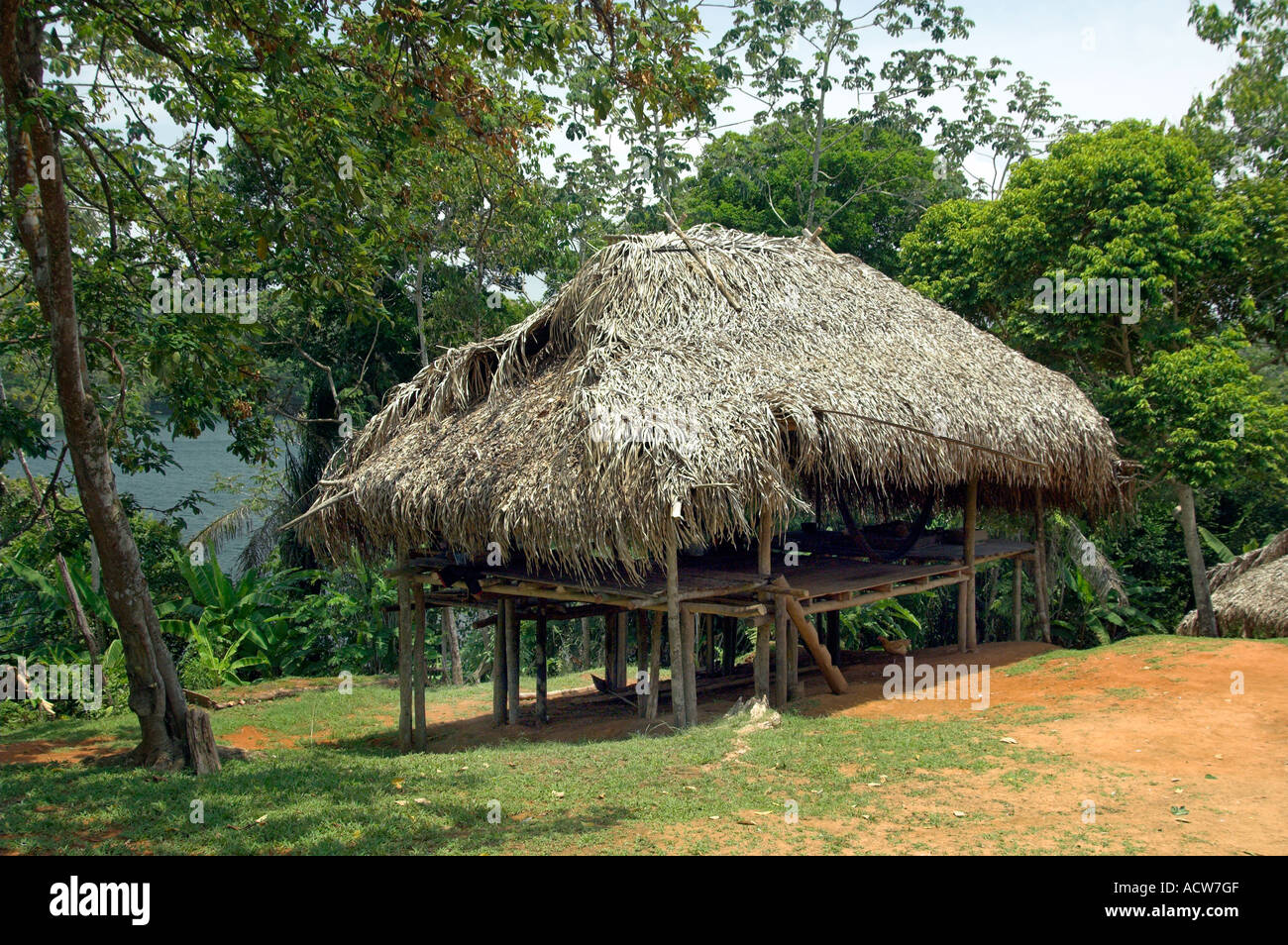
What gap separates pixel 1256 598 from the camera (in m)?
13.6

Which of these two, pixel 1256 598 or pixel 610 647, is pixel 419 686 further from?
pixel 1256 598

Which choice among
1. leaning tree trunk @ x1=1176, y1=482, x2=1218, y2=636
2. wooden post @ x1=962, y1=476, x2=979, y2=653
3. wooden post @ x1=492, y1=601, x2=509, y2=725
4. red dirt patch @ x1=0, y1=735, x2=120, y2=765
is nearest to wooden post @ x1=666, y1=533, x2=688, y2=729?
wooden post @ x1=492, y1=601, x2=509, y2=725

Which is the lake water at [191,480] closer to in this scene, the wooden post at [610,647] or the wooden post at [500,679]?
the wooden post at [610,647]

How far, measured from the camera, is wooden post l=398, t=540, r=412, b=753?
11.1m

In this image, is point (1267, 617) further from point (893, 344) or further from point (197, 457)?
point (197, 457)

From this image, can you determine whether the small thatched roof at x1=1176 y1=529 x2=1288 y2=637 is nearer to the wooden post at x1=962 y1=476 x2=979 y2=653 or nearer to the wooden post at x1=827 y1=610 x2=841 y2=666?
the wooden post at x1=962 y1=476 x2=979 y2=653

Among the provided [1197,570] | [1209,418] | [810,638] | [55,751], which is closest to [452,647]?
[55,751]

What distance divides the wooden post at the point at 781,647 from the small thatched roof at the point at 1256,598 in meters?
7.52

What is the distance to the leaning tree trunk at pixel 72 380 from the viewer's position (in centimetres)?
723

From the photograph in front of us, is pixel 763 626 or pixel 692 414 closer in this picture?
pixel 692 414

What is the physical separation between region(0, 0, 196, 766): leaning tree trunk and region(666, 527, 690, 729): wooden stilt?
4.03 metres

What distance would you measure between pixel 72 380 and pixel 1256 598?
1406 cm

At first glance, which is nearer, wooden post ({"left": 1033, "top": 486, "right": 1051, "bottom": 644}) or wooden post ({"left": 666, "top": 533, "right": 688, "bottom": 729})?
wooden post ({"left": 666, "top": 533, "right": 688, "bottom": 729})

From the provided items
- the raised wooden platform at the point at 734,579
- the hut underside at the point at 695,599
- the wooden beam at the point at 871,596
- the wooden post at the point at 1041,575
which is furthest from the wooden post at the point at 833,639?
the wooden post at the point at 1041,575
